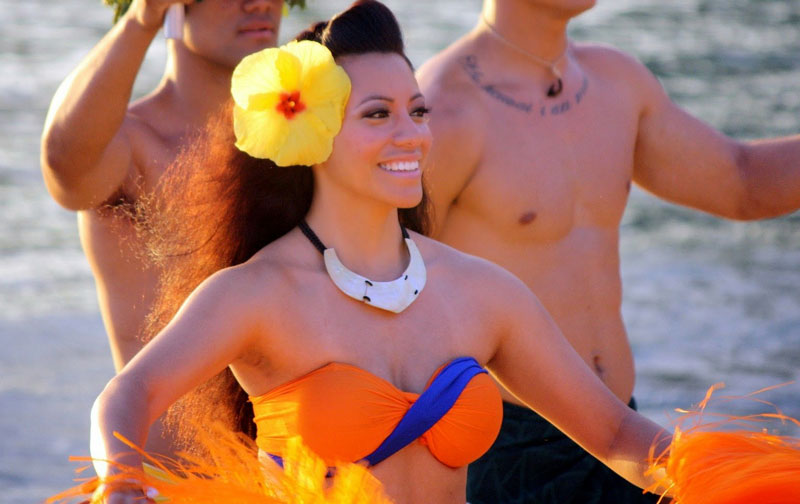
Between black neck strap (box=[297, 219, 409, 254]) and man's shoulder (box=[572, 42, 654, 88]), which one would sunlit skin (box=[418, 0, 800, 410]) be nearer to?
man's shoulder (box=[572, 42, 654, 88])

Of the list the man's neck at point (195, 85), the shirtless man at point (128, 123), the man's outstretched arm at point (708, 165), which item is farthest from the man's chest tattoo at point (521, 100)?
the man's neck at point (195, 85)

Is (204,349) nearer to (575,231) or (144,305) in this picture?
(144,305)

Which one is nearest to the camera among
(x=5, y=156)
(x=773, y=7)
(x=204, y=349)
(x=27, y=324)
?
(x=204, y=349)

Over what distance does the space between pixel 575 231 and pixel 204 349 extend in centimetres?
169

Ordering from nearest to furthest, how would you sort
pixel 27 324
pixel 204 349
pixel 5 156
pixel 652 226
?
1. pixel 204 349
2. pixel 27 324
3. pixel 652 226
4. pixel 5 156

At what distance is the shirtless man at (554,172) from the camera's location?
4066 millimetres

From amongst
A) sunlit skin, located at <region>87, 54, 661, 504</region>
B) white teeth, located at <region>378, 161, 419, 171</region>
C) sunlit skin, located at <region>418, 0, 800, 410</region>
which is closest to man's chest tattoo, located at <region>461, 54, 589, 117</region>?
sunlit skin, located at <region>418, 0, 800, 410</region>

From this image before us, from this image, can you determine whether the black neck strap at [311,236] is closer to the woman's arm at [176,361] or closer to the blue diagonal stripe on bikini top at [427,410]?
the woman's arm at [176,361]

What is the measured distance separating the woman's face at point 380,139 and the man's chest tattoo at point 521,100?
109 centimetres

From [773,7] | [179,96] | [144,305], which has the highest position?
[179,96]

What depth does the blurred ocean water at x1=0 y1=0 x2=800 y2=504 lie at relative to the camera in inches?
295

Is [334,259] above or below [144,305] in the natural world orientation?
above

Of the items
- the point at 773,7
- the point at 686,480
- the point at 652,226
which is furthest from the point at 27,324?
the point at 773,7

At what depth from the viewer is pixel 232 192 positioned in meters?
3.21
